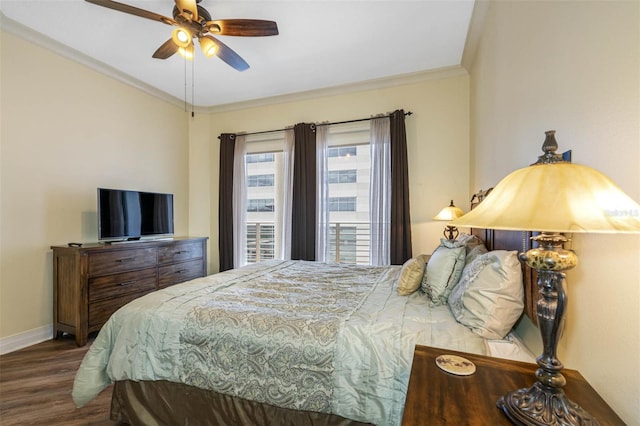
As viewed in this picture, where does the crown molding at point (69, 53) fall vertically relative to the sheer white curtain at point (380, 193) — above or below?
above

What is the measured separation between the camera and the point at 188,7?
190 centimetres

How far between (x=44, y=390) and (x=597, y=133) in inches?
133

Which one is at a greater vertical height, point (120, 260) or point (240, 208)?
point (240, 208)

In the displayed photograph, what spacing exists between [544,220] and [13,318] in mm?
3975

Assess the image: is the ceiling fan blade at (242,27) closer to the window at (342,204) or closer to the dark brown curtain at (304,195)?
the dark brown curtain at (304,195)

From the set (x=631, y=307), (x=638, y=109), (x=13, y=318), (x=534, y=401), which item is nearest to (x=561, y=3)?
(x=638, y=109)

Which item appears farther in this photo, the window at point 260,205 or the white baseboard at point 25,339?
the window at point 260,205

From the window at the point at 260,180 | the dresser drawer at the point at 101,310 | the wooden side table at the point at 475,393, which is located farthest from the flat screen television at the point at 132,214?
the wooden side table at the point at 475,393

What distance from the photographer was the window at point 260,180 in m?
4.15

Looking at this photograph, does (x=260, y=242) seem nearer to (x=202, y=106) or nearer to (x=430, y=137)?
(x=202, y=106)

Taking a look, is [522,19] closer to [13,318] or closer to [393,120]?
[393,120]

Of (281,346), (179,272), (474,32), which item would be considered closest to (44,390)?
(179,272)

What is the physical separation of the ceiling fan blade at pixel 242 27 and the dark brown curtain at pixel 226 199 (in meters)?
2.17

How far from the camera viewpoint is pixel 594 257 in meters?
0.84
